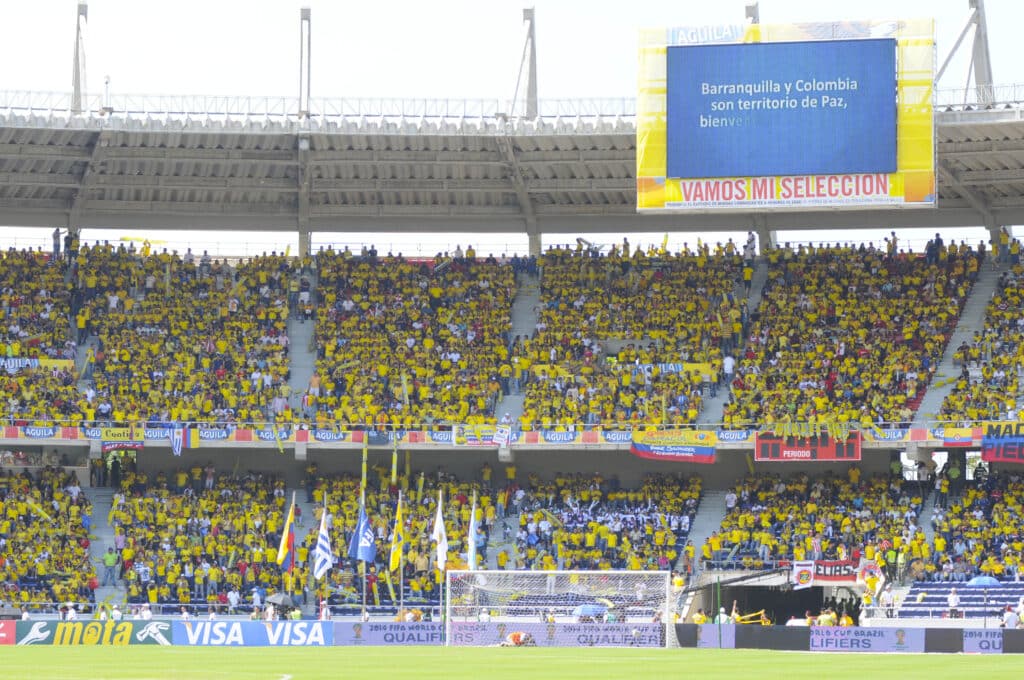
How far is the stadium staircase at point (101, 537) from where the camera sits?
4694 cm

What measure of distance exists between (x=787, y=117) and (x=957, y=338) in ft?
30.1

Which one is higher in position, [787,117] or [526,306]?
[787,117]

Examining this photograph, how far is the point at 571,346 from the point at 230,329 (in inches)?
448

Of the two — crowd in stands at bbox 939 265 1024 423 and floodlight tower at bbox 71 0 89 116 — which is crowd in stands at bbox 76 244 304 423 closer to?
floodlight tower at bbox 71 0 89 116

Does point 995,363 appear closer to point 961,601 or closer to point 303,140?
point 961,601

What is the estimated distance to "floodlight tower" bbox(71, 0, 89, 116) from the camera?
52.8 meters

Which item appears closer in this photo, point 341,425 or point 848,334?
point 341,425

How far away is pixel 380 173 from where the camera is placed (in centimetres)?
5650

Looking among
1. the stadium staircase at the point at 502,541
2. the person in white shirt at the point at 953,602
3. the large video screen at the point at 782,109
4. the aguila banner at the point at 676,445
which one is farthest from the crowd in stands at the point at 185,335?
the person in white shirt at the point at 953,602

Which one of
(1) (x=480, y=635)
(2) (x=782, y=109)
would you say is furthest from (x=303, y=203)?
(1) (x=480, y=635)

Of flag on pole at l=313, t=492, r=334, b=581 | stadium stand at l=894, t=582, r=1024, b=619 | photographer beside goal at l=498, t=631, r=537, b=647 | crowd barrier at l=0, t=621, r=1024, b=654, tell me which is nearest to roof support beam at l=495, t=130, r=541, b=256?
flag on pole at l=313, t=492, r=334, b=581

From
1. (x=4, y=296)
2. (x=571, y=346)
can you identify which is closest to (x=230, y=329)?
(x=4, y=296)

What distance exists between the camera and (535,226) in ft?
193

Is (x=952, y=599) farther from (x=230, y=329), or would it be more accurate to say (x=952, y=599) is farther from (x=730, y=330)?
(x=230, y=329)
